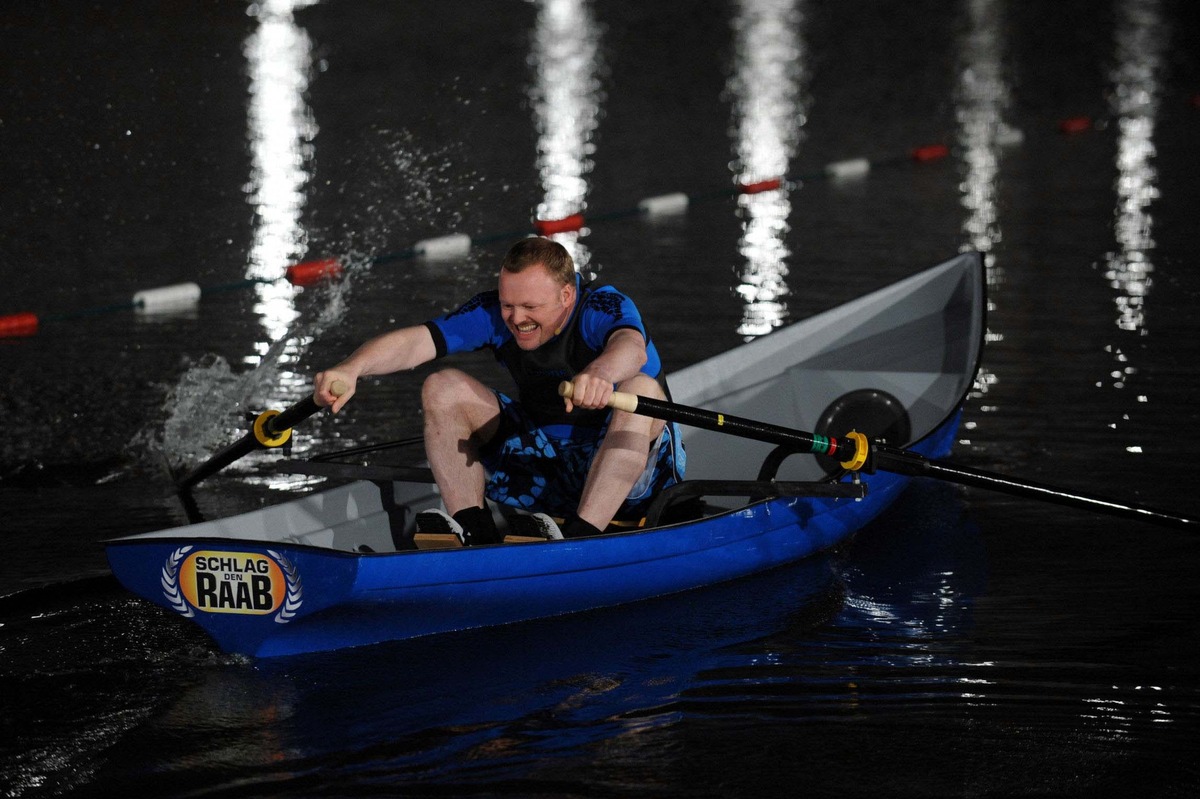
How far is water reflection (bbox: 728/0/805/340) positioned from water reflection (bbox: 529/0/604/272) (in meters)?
1.37

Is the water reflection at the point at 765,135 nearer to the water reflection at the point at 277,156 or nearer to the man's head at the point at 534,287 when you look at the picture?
the water reflection at the point at 277,156

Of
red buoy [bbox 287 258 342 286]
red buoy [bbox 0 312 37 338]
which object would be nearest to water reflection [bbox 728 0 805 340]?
red buoy [bbox 287 258 342 286]

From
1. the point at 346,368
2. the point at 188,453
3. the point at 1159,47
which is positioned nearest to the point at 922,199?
the point at 188,453

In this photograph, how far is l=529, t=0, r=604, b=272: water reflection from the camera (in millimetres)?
12656

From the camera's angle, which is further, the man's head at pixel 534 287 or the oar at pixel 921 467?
the oar at pixel 921 467

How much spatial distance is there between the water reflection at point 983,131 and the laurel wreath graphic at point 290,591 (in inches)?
167

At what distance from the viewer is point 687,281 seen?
10188 mm

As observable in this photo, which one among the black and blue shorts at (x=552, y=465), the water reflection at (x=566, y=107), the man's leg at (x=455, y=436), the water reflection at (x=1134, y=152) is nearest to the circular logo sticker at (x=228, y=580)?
the man's leg at (x=455, y=436)

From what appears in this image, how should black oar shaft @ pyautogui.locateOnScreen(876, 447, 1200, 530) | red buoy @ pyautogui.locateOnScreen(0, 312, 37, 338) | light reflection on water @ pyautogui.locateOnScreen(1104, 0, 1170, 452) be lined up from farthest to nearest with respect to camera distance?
red buoy @ pyautogui.locateOnScreen(0, 312, 37, 338), light reflection on water @ pyautogui.locateOnScreen(1104, 0, 1170, 452), black oar shaft @ pyautogui.locateOnScreen(876, 447, 1200, 530)

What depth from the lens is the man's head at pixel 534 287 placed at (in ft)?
15.9

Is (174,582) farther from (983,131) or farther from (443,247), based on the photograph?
(983,131)

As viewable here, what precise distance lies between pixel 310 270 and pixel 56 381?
2.70 meters

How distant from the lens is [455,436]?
515cm

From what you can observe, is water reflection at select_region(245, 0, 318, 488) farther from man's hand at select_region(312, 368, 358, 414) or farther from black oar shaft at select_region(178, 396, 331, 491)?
man's hand at select_region(312, 368, 358, 414)
